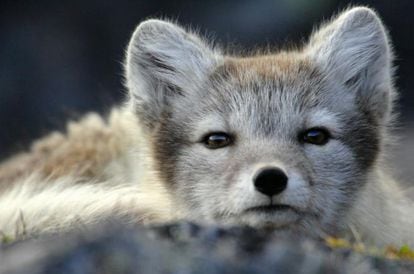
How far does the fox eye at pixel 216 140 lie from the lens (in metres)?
5.16

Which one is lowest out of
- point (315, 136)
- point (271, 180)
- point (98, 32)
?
point (271, 180)

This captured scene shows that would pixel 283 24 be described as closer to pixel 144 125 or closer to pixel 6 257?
pixel 144 125

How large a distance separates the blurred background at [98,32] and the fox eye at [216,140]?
27.9 ft

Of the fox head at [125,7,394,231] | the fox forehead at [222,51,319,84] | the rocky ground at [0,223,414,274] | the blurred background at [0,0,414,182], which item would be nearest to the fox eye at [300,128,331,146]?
the fox head at [125,7,394,231]

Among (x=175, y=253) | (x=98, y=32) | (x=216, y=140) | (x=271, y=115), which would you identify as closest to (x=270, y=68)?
(x=271, y=115)

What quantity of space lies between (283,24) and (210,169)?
922 centimetres

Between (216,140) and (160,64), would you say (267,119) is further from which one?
(160,64)

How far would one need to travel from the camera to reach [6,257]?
325 cm

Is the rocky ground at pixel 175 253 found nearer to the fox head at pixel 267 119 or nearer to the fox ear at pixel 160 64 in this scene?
the fox head at pixel 267 119

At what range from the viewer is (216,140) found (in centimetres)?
520

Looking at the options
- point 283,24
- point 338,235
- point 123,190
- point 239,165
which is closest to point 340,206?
point 338,235

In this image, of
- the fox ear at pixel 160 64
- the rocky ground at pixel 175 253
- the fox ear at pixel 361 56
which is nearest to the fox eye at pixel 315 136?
the fox ear at pixel 361 56

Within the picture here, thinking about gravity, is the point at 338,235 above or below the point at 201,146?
below

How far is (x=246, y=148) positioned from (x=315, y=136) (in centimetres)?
43
